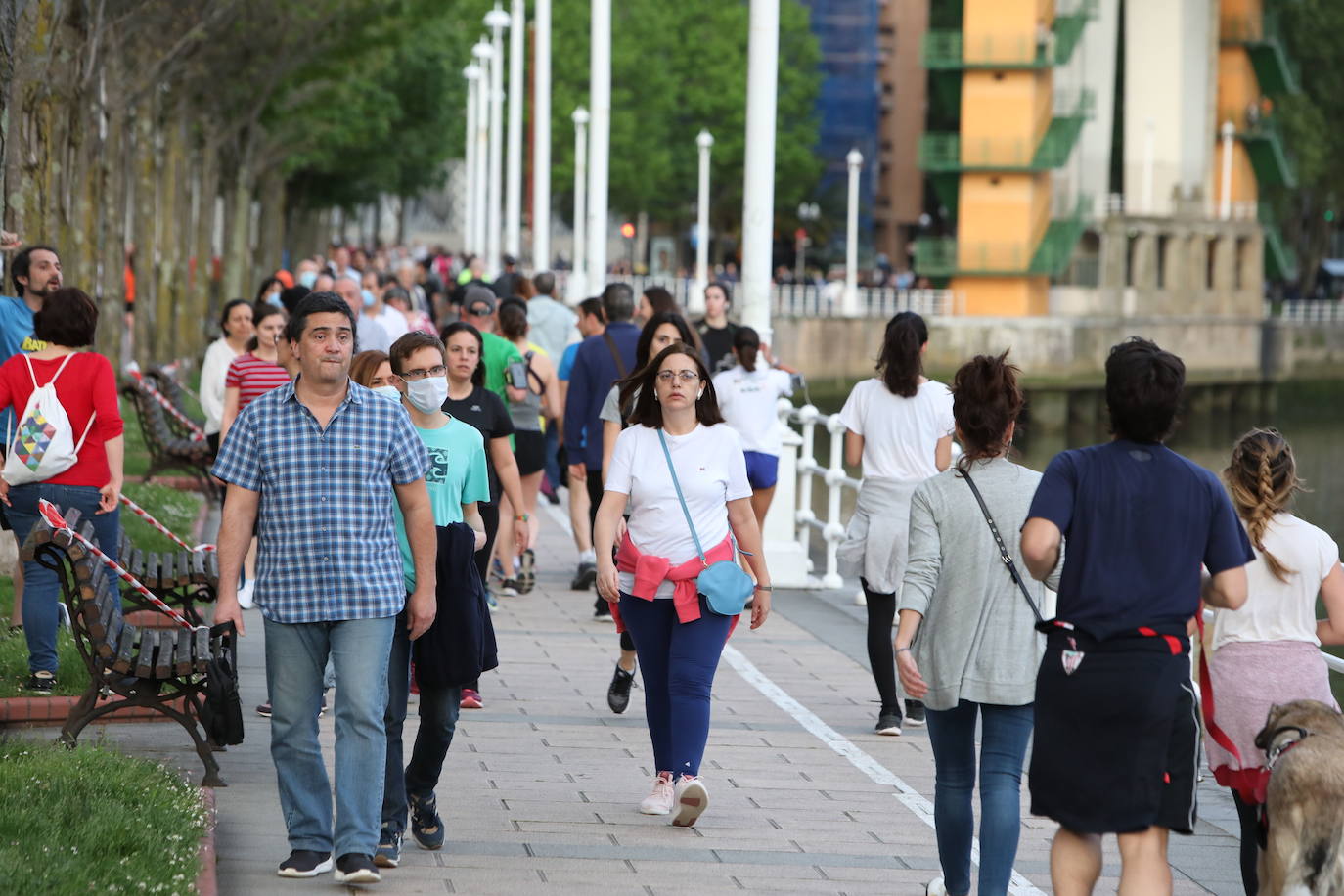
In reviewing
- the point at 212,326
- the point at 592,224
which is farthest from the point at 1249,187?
the point at 592,224

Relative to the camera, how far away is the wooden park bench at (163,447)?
675 inches

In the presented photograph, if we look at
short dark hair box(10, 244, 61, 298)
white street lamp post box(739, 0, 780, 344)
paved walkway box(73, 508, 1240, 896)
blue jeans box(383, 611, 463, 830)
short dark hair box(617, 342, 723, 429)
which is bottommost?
paved walkway box(73, 508, 1240, 896)

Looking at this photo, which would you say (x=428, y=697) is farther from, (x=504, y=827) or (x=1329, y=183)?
(x=1329, y=183)

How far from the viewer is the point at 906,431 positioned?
9680 mm

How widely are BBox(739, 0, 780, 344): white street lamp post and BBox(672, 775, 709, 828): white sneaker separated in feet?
29.8

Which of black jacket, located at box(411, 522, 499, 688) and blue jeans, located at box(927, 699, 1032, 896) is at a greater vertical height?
black jacket, located at box(411, 522, 499, 688)

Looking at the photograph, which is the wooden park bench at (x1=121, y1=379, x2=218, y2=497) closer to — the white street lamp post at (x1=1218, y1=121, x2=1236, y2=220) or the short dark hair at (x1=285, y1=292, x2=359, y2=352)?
the short dark hair at (x1=285, y1=292, x2=359, y2=352)

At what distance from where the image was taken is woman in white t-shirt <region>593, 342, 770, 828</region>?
7613 millimetres

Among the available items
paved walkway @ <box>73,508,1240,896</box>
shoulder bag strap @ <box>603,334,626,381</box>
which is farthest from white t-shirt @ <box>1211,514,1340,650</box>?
shoulder bag strap @ <box>603,334,626,381</box>

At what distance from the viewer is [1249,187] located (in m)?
84.7

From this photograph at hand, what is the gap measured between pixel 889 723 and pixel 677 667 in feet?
7.50

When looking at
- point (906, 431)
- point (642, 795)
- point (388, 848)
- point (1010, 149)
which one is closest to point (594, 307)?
point (906, 431)

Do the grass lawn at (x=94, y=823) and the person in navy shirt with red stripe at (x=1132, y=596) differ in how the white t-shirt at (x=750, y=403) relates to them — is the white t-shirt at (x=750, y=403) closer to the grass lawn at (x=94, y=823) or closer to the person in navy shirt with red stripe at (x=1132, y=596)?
the grass lawn at (x=94, y=823)

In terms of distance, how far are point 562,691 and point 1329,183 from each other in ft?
297
